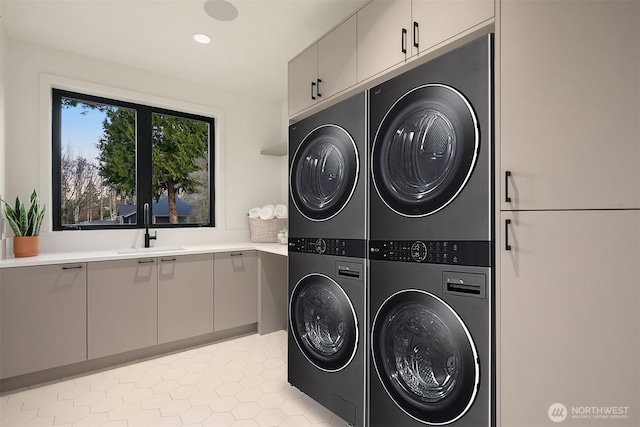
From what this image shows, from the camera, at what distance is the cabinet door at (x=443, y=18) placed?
1.21 metres

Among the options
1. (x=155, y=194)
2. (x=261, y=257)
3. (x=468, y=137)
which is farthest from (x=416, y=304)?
(x=155, y=194)

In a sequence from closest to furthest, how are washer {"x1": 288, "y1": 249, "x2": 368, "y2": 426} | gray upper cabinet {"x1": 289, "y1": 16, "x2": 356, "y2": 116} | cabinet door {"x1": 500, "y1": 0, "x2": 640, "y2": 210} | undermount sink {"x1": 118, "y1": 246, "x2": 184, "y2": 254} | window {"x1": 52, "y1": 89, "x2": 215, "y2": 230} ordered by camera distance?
cabinet door {"x1": 500, "y1": 0, "x2": 640, "y2": 210}, washer {"x1": 288, "y1": 249, "x2": 368, "y2": 426}, gray upper cabinet {"x1": 289, "y1": 16, "x2": 356, "y2": 116}, undermount sink {"x1": 118, "y1": 246, "x2": 184, "y2": 254}, window {"x1": 52, "y1": 89, "x2": 215, "y2": 230}

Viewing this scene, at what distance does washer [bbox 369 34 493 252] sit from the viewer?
47.1 inches

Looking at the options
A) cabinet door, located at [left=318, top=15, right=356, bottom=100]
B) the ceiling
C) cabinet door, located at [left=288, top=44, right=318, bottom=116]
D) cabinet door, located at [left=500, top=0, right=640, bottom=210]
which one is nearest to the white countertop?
cabinet door, located at [left=288, top=44, right=318, bottom=116]

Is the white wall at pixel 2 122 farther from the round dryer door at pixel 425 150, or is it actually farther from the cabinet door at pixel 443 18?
the cabinet door at pixel 443 18

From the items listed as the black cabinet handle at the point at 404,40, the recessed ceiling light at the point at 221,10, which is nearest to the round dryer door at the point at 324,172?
the black cabinet handle at the point at 404,40

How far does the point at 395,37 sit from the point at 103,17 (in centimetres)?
201

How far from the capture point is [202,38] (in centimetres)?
249

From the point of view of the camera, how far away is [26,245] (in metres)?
2.34

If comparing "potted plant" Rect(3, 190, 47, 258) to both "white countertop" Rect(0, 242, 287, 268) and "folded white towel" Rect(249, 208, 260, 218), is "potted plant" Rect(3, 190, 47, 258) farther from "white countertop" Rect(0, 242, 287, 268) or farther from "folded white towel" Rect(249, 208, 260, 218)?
"folded white towel" Rect(249, 208, 260, 218)

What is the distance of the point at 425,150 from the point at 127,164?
283cm

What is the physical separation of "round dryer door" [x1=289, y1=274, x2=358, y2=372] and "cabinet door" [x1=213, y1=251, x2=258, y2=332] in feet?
3.58
